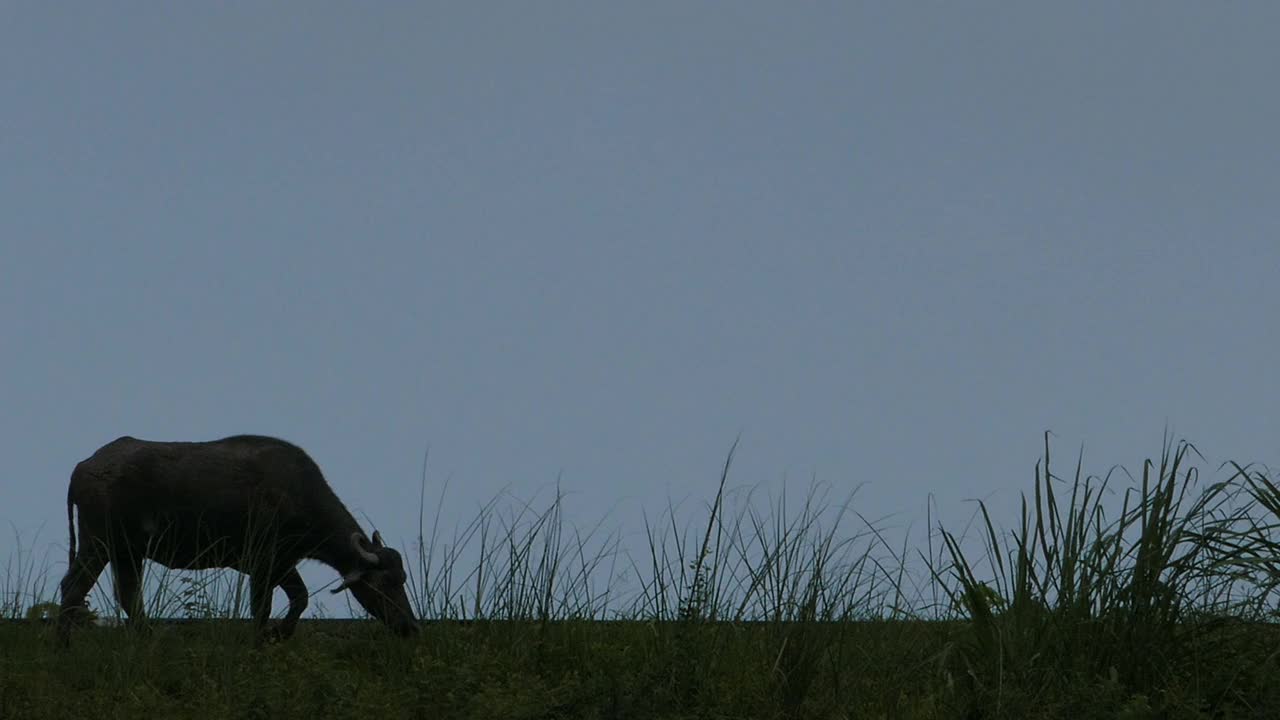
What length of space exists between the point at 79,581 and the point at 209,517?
1.09 metres

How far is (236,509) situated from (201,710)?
173 inches

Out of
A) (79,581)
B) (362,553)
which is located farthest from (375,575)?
(79,581)

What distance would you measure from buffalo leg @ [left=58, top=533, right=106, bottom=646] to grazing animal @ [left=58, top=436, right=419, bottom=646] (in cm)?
1

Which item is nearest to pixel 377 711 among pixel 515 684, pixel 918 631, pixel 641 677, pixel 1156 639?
pixel 515 684

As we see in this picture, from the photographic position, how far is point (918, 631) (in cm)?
734

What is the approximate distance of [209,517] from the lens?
10.8 meters

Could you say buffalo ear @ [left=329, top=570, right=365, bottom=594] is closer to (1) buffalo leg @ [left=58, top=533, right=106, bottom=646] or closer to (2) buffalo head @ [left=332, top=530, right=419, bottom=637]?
(2) buffalo head @ [left=332, top=530, right=419, bottom=637]

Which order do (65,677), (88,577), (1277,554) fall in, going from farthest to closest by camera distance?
(88,577) → (65,677) → (1277,554)

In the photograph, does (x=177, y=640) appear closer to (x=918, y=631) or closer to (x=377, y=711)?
(x=377, y=711)

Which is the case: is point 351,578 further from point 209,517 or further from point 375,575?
point 209,517

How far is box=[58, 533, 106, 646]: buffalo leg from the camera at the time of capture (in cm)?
957

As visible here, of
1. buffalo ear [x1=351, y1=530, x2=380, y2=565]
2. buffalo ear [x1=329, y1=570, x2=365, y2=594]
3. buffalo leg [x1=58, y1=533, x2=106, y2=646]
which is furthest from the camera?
buffalo ear [x1=351, y1=530, x2=380, y2=565]

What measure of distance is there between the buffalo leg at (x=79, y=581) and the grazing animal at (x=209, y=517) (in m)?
0.01

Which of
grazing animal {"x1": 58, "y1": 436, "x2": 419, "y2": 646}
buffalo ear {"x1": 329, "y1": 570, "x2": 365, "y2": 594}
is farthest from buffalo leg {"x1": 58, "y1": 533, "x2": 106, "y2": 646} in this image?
buffalo ear {"x1": 329, "y1": 570, "x2": 365, "y2": 594}
